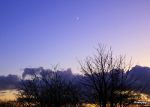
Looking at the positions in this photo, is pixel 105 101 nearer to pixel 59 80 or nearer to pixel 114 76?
pixel 114 76

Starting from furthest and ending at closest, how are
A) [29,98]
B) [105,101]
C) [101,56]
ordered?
[29,98] → [101,56] → [105,101]

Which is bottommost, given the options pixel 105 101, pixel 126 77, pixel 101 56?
pixel 105 101

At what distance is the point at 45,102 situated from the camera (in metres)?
54.9

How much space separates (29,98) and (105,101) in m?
31.6

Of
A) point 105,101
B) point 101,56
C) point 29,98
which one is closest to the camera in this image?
point 105,101

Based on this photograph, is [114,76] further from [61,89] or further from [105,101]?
[61,89]

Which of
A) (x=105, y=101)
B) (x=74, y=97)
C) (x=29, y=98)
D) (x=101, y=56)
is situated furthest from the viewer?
(x=29, y=98)

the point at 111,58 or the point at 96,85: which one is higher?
the point at 111,58

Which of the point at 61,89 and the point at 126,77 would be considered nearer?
the point at 126,77

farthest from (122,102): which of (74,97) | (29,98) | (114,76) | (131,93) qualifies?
(29,98)

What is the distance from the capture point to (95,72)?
1099 inches

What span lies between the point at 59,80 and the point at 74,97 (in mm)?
3658

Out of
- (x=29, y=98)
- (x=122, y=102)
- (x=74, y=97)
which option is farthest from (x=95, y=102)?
(x=29, y=98)

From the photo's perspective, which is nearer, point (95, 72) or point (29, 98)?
point (95, 72)
